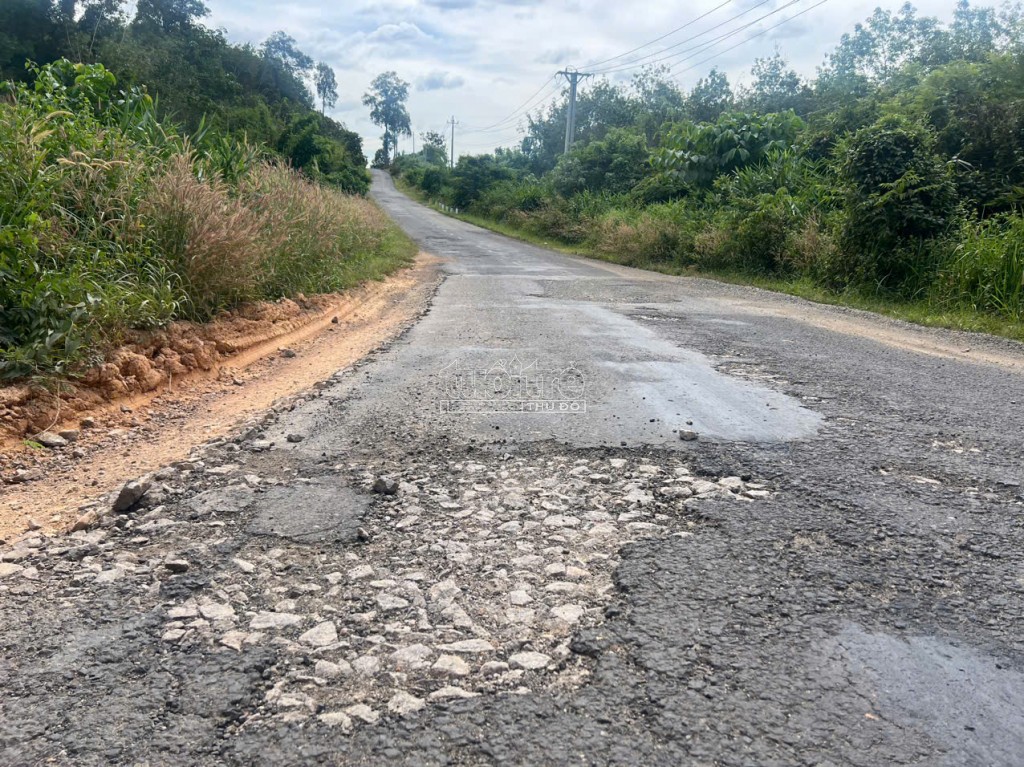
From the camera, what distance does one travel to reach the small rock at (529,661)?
2.03 m

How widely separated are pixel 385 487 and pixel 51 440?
7.51 feet

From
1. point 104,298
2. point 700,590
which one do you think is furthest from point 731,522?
point 104,298

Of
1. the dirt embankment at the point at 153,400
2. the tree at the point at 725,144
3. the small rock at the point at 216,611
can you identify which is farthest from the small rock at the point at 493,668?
the tree at the point at 725,144

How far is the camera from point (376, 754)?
1.70m

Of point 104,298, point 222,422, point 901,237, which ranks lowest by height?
point 222,422

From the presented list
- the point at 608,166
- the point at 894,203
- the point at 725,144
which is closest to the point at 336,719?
the point at 894,203

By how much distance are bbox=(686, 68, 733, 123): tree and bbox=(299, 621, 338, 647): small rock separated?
35.4 meters

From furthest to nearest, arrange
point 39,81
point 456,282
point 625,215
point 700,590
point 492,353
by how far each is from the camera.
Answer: point 625,215 < point 456,282 < point 39,81 < point 492,353 < point 700,590

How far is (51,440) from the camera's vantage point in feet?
13.7

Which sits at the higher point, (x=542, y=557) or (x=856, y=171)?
(x=856, y=171)

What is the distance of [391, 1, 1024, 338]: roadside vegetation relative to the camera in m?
11.2

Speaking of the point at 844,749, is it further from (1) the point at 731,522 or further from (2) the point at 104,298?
(2) the point at 104,298

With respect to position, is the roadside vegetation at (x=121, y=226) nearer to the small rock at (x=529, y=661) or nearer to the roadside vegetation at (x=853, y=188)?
the small rock at (x=529, y=661)

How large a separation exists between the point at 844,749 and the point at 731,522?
4.22ft
